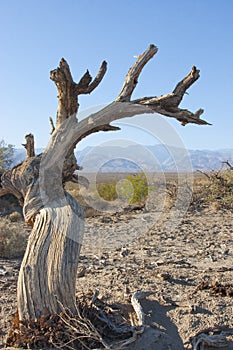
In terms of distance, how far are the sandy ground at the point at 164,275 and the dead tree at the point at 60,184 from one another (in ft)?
2.22

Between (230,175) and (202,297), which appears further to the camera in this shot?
(230,175)

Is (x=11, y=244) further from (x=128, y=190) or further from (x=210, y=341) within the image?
(x=128, y=190)

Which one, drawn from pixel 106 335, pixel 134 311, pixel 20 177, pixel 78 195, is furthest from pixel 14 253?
pixel 78 195

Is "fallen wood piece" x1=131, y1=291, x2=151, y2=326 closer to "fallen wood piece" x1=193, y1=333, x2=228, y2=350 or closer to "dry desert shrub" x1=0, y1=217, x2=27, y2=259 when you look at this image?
"fallen wood piece" x1=193, y1=333, x2=228, y2=350

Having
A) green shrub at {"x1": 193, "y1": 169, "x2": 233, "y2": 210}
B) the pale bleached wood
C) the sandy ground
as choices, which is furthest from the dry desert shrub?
green shrub at {"x1": 193, "y1": 169, "x2": 233, "y2": 210}

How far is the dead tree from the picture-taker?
3.61 m

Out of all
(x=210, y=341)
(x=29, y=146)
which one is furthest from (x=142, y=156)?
(x=210, y=341)

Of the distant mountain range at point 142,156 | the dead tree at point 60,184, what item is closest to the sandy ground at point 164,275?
the dead tree at point 60,184

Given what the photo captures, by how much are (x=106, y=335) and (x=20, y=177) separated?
1.93 meters

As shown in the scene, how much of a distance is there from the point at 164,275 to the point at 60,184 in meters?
2.17

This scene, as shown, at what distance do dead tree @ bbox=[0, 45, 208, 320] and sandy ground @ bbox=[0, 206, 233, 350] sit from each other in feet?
2.22

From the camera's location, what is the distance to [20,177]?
14.6 feet

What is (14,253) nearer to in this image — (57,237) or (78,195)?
(57,237)

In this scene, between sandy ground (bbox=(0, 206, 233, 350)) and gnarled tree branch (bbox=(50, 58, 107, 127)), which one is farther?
gnarled tree branch (bbox=(50, 58, 107, 127))
